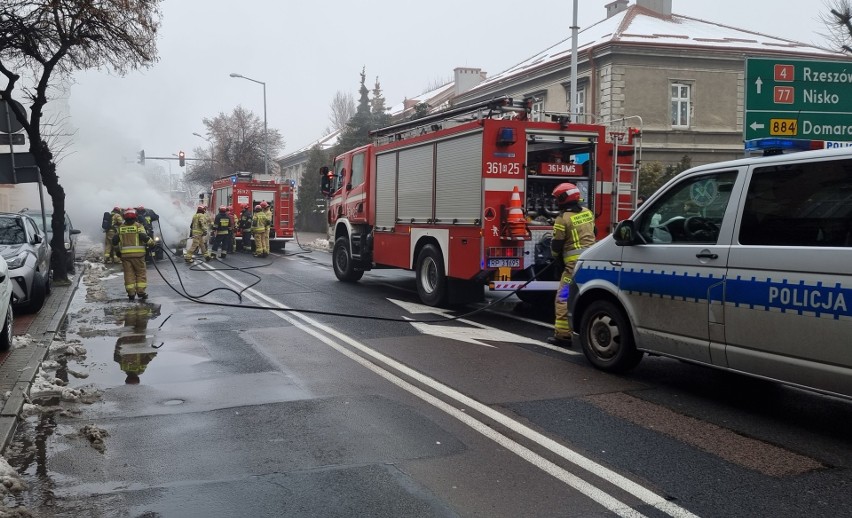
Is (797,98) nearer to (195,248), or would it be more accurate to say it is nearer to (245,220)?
(195,248)

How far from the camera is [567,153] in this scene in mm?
11141

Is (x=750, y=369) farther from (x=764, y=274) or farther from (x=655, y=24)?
(x=655, y=24)

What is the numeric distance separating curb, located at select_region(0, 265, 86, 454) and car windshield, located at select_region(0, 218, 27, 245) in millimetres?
1084

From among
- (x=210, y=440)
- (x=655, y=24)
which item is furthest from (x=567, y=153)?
(x=655, y=24)

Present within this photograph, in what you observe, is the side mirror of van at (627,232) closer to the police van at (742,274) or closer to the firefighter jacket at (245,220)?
the police van at (742,274)

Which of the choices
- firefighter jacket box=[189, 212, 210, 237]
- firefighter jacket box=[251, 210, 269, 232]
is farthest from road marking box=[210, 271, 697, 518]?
firefighter jacket box=[251, 210, 269, 232]

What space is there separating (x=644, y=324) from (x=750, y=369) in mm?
1108

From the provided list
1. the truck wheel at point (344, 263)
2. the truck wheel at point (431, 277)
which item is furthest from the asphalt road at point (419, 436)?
the truck wheel at point (344, 263)

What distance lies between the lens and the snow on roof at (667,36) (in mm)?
28797

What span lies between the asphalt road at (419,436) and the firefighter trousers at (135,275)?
3.88m

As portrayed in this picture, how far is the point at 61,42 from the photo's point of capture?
13375 millimetres

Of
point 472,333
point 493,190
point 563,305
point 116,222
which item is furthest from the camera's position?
point 116,222

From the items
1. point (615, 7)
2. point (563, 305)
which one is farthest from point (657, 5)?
point (563, 305)

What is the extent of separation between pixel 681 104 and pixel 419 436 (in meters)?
26.9
